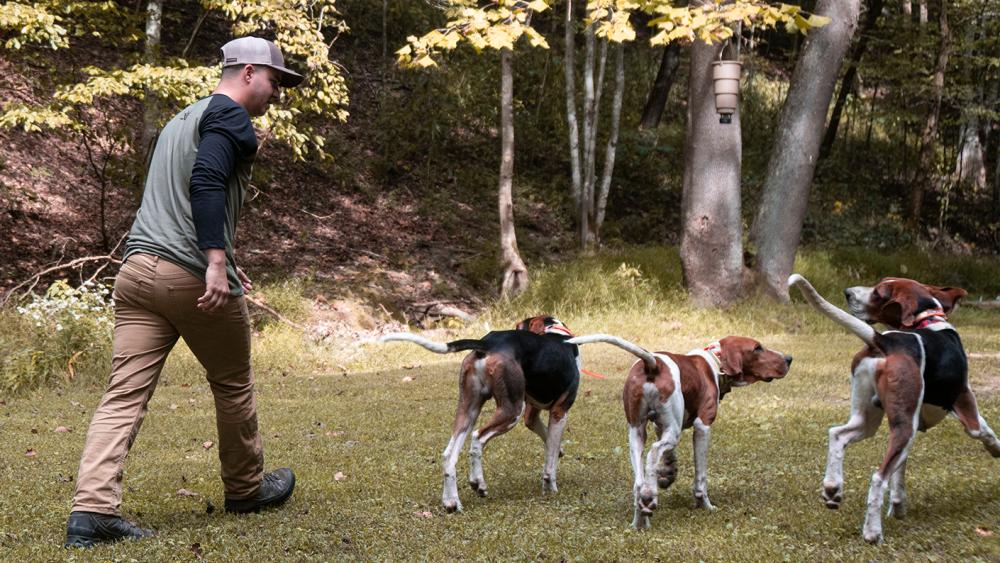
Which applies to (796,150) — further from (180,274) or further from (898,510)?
(180,274)

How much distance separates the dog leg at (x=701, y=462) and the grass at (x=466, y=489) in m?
0.10

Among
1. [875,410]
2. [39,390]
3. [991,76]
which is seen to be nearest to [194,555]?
[875,410]

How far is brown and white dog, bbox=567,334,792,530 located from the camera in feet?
15.2

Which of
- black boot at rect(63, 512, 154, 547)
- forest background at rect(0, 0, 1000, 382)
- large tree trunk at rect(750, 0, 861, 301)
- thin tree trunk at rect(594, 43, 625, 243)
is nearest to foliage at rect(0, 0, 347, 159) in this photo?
forest background at rect(0, 0, 1000, 382)

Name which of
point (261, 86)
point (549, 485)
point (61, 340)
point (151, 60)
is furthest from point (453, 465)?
point (151, 60)

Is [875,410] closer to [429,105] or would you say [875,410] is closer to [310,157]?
[310,157]

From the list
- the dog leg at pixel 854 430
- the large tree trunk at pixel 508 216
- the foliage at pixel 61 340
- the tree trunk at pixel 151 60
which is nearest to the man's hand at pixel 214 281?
the dog leg at pixel 854 430

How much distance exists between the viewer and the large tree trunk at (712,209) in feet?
48.6

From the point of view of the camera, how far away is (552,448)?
220 inches

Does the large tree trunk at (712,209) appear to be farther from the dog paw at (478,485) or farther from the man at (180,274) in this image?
the man at (180,274)

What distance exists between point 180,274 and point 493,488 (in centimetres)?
242

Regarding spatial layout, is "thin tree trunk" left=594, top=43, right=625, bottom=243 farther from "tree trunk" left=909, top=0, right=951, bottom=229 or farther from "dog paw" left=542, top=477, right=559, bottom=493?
"dog paw" left=542, top=477, right=559, bottom=493

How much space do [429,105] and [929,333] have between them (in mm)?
21567

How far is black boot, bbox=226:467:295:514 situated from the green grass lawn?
114 mm
